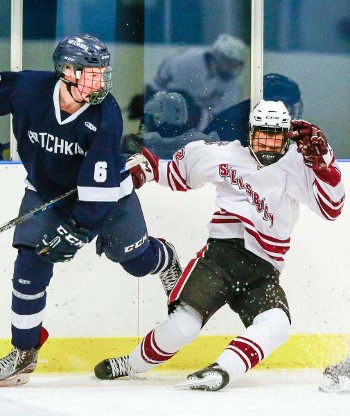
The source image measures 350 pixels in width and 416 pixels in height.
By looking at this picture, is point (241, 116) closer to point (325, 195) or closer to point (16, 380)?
point (325, 195)

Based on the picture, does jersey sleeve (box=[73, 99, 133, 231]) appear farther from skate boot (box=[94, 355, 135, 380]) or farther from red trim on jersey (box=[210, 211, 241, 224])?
skate boot (box=[94, 355, 135, 380])

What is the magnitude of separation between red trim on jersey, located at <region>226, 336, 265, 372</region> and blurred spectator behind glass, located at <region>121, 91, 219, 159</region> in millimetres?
1349

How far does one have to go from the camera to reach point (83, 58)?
379 cm

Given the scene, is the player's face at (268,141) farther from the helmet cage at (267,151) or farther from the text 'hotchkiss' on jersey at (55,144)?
the text 'hotchkiss' on jersey at (55,144)

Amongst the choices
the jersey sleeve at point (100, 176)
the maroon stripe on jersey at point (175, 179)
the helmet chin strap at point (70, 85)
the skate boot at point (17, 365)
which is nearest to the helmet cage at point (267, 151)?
the maroon stripe on jersey at point (175, 179)

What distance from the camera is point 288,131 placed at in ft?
13.7

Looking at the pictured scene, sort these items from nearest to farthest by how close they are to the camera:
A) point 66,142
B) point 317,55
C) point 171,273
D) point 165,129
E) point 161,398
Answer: point 161,398 < point 66,142 < point 171,273 < point 165,129 < point 317,55

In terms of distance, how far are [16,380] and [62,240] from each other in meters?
0.58

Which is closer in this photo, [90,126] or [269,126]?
[90,126]

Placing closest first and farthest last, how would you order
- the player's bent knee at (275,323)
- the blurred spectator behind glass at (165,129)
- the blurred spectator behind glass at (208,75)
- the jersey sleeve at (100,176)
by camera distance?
the jersey sleeve at (100,176), the player's bent knee at (275,323), the blurred spectator behind glass at (165,129), the blurred spectator behind glass at (208,75)

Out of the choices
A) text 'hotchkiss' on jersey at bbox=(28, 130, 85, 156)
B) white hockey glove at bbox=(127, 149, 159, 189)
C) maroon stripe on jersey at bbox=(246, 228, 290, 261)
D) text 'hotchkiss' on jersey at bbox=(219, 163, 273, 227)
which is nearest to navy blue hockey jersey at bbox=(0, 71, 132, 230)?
text 'hotchkiss' on jersey at bbox=(28, 130, 85, 156)

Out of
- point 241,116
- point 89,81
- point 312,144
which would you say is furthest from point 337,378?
point 241,116

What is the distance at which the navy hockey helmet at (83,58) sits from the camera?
3.79 metres

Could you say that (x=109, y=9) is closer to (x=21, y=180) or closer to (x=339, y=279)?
(x=21, y=180)
